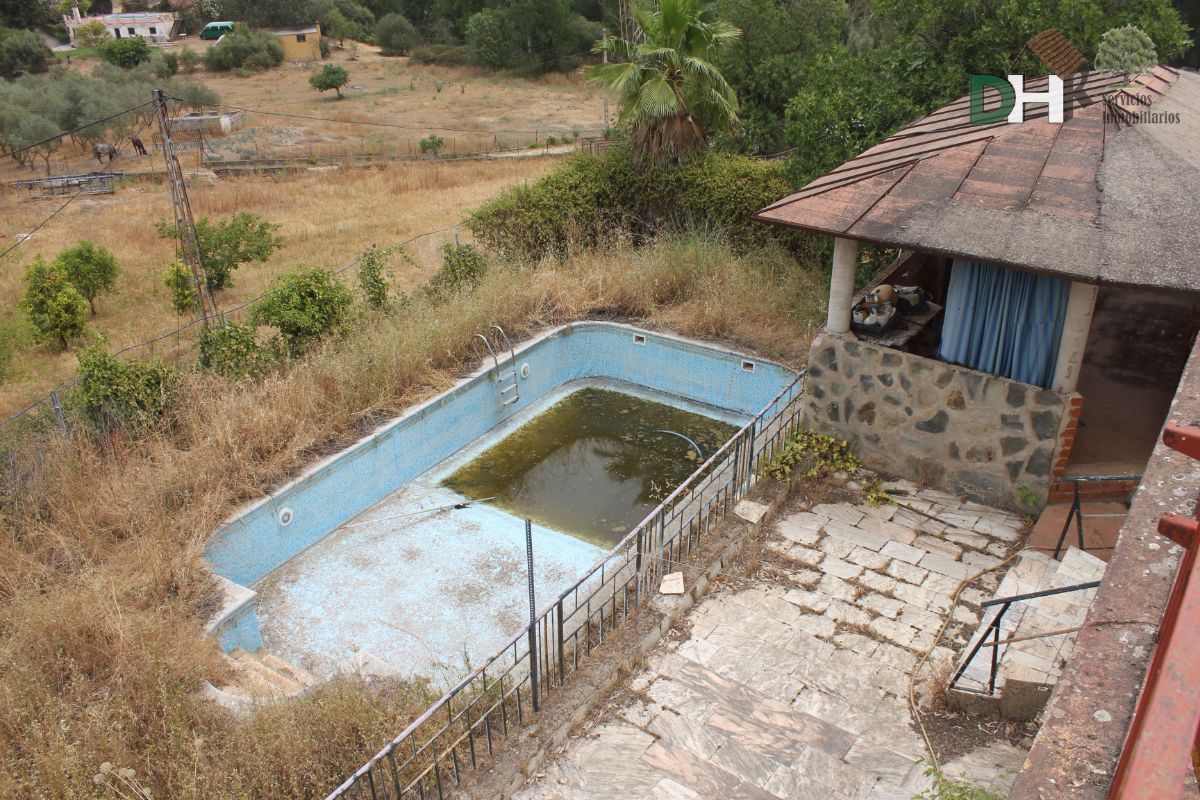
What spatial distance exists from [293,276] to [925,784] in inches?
398

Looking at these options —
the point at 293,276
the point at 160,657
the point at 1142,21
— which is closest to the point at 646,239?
the point at 293,276

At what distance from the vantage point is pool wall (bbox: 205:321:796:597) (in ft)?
30.7

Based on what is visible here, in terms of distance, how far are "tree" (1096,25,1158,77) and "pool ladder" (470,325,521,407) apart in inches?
337

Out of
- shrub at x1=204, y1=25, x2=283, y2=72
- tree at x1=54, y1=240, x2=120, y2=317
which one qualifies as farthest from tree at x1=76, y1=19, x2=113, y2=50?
tree at x1=54, y1=240, x2=120, y2=317

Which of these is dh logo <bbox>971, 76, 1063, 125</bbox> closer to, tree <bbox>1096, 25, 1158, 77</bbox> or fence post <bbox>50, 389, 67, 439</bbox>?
tree <bbox>1096, 25, 1158, 77</bbox>

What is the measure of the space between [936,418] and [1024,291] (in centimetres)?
146

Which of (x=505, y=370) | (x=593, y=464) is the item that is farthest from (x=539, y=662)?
(x=505, y=370)

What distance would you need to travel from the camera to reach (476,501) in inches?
426

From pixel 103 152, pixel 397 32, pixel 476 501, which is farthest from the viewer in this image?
pixel 397 32

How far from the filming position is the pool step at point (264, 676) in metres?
6.86

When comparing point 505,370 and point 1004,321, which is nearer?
point 1004,321

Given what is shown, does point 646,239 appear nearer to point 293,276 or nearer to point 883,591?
point 293,276

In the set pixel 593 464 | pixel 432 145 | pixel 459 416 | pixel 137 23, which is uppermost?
pixel 137 23

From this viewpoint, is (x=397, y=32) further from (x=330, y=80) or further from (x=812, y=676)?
(x=812, y=676)
